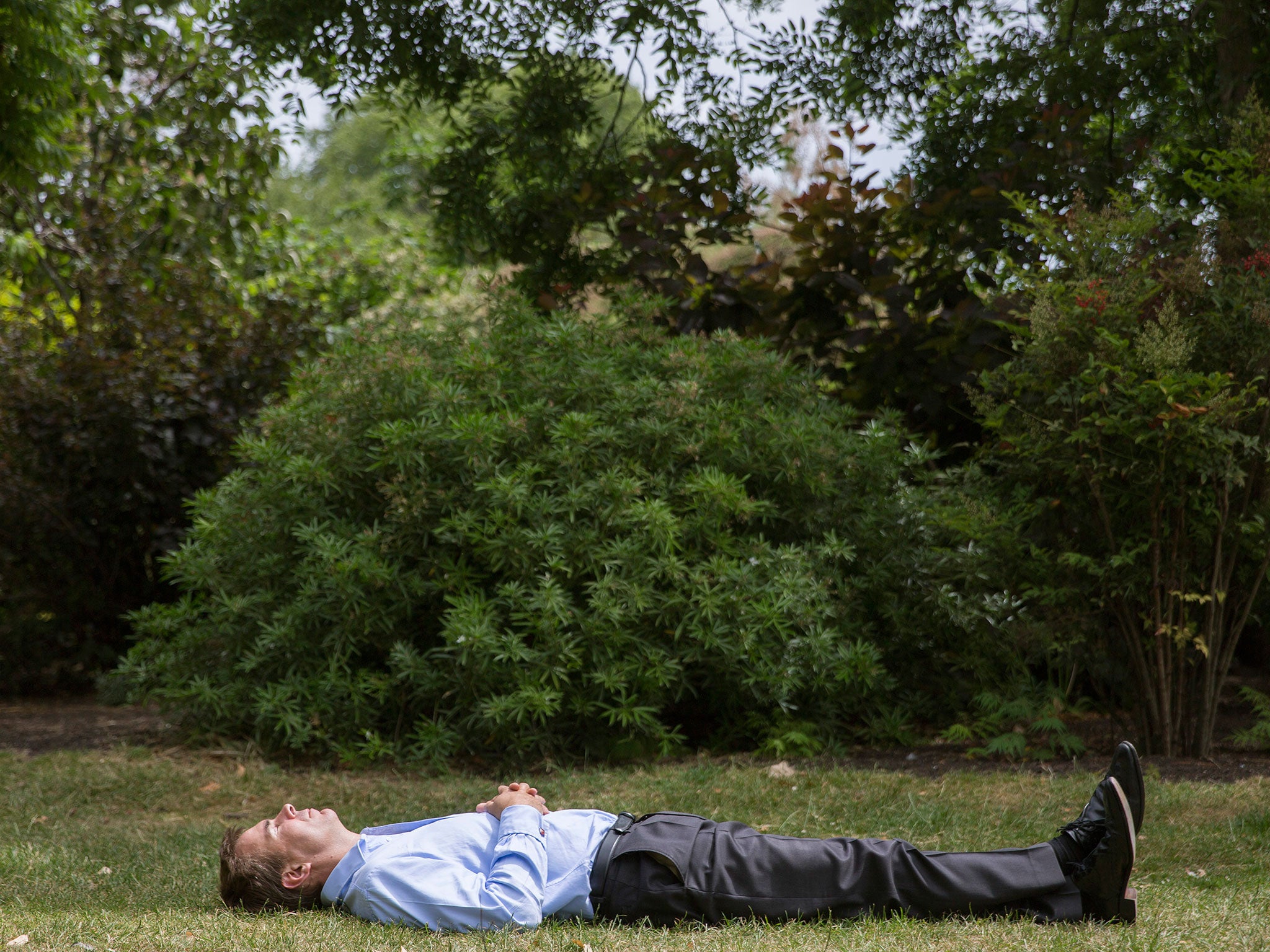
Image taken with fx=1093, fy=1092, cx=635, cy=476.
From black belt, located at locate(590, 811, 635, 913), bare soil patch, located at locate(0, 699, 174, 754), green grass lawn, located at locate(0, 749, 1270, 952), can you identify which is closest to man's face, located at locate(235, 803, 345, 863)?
green grass lawn, located at locate(0, 749, 1270, 952)

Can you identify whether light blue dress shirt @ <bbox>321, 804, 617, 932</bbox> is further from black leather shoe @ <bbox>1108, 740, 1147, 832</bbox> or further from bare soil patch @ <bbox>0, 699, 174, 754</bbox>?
bare soil patch @ <bbox>0, 699, 174, 754</bbox>

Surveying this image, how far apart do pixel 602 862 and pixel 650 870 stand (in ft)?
0.45

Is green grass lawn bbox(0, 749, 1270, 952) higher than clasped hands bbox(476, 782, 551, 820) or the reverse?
the reverse

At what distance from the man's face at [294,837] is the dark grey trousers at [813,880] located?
0.83m

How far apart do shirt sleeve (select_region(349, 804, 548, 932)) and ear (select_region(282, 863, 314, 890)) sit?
18 centimetres

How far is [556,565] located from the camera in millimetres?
5160

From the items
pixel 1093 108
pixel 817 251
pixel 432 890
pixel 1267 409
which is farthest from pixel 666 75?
pixel 432 890

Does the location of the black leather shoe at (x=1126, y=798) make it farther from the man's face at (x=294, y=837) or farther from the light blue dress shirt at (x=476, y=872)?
the man's face at (x=294, y=837)

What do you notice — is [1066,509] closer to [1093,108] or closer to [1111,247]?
[1111,247]

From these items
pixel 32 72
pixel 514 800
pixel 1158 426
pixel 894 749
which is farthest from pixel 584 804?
pixel 32 72

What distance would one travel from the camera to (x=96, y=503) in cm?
824

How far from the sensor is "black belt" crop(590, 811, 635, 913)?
3.09 metres

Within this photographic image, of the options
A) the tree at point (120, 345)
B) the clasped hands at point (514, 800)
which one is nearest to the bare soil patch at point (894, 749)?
the tree at point (120, 345)

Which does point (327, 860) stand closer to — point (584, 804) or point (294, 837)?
point (294, 837)
